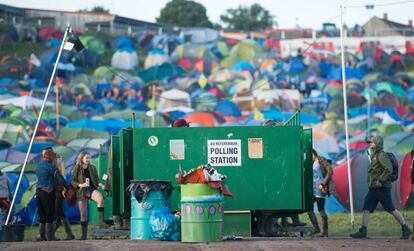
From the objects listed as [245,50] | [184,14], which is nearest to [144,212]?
[245,50]

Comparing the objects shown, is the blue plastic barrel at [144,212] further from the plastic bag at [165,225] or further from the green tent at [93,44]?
the green tent at [93,44]

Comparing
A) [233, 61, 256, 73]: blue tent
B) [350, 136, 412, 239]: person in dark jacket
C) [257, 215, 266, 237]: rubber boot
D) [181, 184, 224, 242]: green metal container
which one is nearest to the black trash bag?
[181, 184, 224, 242]: green metal container

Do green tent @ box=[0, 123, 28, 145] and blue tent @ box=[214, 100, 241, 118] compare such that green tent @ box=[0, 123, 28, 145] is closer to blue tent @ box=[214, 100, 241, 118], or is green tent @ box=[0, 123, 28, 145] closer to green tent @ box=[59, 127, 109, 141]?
green tent @ box=[59, 127, 109, 141]

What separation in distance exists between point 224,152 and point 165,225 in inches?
61.7

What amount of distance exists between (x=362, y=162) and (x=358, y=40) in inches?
2528

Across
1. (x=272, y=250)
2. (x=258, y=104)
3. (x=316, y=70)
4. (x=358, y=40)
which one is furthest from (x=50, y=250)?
(x=358, y=40)

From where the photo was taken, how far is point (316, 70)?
3135 inches

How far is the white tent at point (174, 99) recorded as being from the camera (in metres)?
62.8

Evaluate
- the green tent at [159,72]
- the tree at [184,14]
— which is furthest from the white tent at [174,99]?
the tree at [184,14]

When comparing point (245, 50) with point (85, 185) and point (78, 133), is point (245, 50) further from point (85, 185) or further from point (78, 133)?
point (85, 185)

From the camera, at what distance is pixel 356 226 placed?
2344cm

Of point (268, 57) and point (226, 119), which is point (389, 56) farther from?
point (226, 119)

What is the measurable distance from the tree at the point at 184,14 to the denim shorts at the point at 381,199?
119690 mm

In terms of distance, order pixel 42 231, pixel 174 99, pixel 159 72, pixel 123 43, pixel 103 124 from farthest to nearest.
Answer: pixel 123 43 < pixel 159 72 < pixel 174 99 < pixel 103 124 < pixel 42 231
